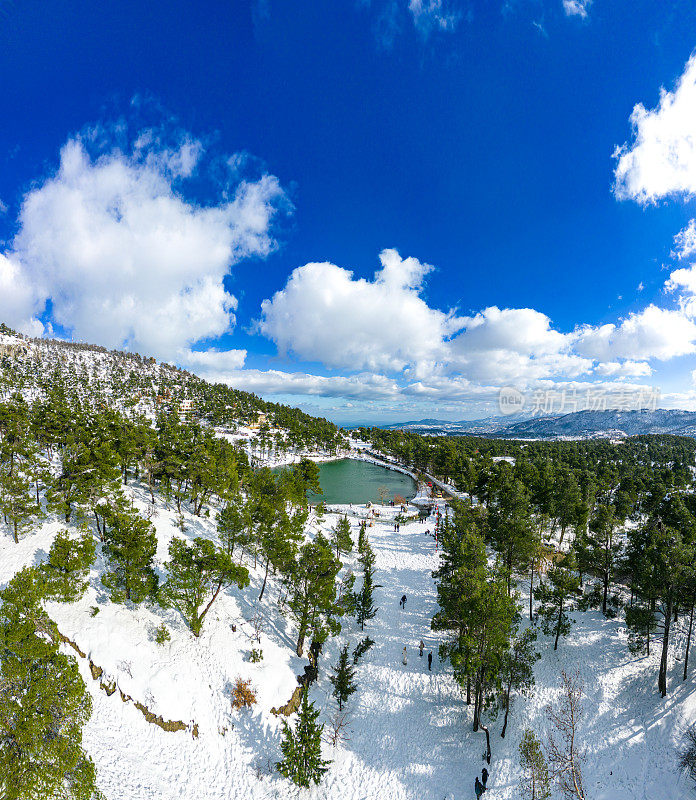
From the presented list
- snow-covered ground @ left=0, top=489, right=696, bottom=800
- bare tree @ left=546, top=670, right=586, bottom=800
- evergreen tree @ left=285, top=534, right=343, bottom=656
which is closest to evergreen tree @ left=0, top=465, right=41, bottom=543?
snow-covered ground @ left=0, top=489, right=696, bottom=800

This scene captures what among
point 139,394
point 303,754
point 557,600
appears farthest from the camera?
point 139,394

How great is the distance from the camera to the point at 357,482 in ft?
315

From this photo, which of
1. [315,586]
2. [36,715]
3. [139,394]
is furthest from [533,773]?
[139,394]

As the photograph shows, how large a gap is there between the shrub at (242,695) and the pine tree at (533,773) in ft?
53.8

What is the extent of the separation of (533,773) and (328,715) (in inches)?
506

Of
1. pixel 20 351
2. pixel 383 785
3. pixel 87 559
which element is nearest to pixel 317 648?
pixel 383 785

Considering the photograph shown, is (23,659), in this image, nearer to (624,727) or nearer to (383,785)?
(383,785)

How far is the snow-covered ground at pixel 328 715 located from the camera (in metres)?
18.0

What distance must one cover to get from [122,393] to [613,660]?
565 ft

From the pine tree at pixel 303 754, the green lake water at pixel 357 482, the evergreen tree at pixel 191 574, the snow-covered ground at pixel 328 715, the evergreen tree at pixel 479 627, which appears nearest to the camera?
the pine tree at pixel 303 754

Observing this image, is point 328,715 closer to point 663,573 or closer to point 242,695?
point 242,695

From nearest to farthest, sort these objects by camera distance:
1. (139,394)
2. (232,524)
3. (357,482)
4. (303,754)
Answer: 1. (303,754)
2. (232,524)
3. (357,482)
4. (139,394)

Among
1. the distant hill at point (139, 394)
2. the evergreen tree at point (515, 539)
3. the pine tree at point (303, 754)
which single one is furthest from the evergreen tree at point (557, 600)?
the distant hill at point (139, 394)

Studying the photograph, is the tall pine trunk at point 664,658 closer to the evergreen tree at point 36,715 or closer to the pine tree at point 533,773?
the pine tree at point 533,773
